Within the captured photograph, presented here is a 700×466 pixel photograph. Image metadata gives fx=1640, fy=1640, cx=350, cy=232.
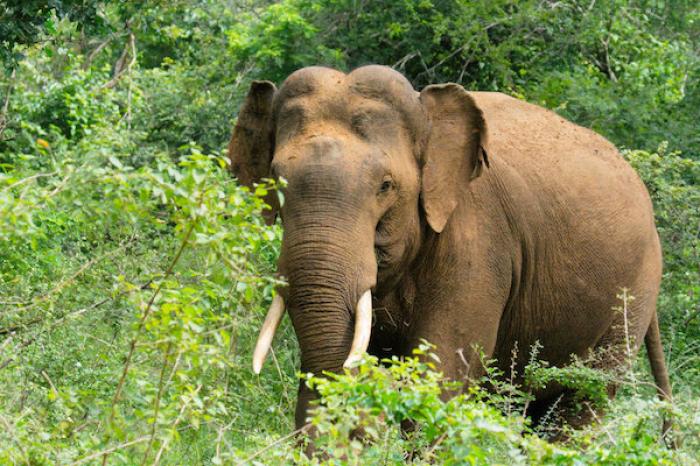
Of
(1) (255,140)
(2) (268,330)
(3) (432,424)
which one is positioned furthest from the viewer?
(1) (255,140)

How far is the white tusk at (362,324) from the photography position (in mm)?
7242

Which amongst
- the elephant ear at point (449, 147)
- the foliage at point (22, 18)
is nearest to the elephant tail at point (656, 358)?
the elephant ear at point (449, 147)

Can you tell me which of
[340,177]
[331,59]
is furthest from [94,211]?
[331,59]

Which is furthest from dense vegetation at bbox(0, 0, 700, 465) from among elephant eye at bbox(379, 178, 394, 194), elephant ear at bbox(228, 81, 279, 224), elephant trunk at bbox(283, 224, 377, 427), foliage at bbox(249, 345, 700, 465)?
elephant eye at bbox(379, 178, 394, 194)

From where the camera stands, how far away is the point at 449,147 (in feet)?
26.9

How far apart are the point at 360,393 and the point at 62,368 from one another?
334cm

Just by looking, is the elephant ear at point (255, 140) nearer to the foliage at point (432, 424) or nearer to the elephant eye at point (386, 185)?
the elephant eye at point (386, 185)

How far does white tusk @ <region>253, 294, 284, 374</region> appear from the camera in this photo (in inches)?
288

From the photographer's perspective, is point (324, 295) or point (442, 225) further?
point (442, 225)

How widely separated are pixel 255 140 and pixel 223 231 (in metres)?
2.79

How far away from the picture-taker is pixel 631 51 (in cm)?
1570

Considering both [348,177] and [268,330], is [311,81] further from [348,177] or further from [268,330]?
[268,330]

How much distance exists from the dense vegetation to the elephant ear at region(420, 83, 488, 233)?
0.86 m

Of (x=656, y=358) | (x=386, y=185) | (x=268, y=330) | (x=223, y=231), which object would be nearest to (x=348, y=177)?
(x=386, y=185)
